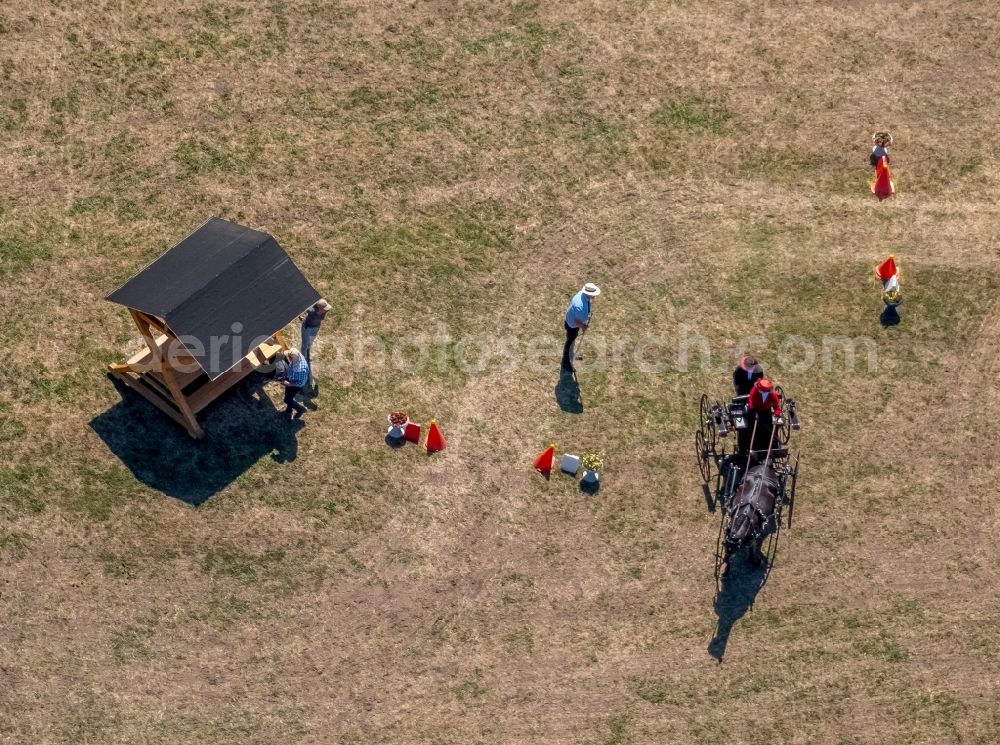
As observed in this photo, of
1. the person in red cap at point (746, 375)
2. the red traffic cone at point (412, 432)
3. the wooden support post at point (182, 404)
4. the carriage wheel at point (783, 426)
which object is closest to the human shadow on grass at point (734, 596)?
the carriage wheel at point (783, 426)

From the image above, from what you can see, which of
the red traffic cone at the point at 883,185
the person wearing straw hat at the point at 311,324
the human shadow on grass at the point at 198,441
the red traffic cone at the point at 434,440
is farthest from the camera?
the red traffic cone at the point at 883,185

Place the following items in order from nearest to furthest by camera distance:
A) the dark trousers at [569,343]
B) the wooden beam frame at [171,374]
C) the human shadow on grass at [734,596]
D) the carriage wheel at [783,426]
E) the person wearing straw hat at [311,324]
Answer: the human shadow on grass at [734,596] → the wooden beam frame at [171,374] → the carriage wheel at [783,426] → the dark trousers at [569,343] → the person wearing straw hat at [311,324]

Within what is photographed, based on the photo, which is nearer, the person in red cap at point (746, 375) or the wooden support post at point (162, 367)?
the wooden support post at point (162, 367)

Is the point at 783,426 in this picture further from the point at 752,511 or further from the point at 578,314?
the point at 578,314

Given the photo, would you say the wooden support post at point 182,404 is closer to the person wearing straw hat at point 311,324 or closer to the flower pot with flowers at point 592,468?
the person wearing straw hat at point 311,324

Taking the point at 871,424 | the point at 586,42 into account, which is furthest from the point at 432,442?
the point at 586,42

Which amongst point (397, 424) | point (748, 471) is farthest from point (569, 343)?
point (748, 471)

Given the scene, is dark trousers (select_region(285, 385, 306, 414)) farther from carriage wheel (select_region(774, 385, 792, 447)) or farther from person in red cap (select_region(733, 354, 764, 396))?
carriage wheel (select_region(774, 385, 792, 447))
